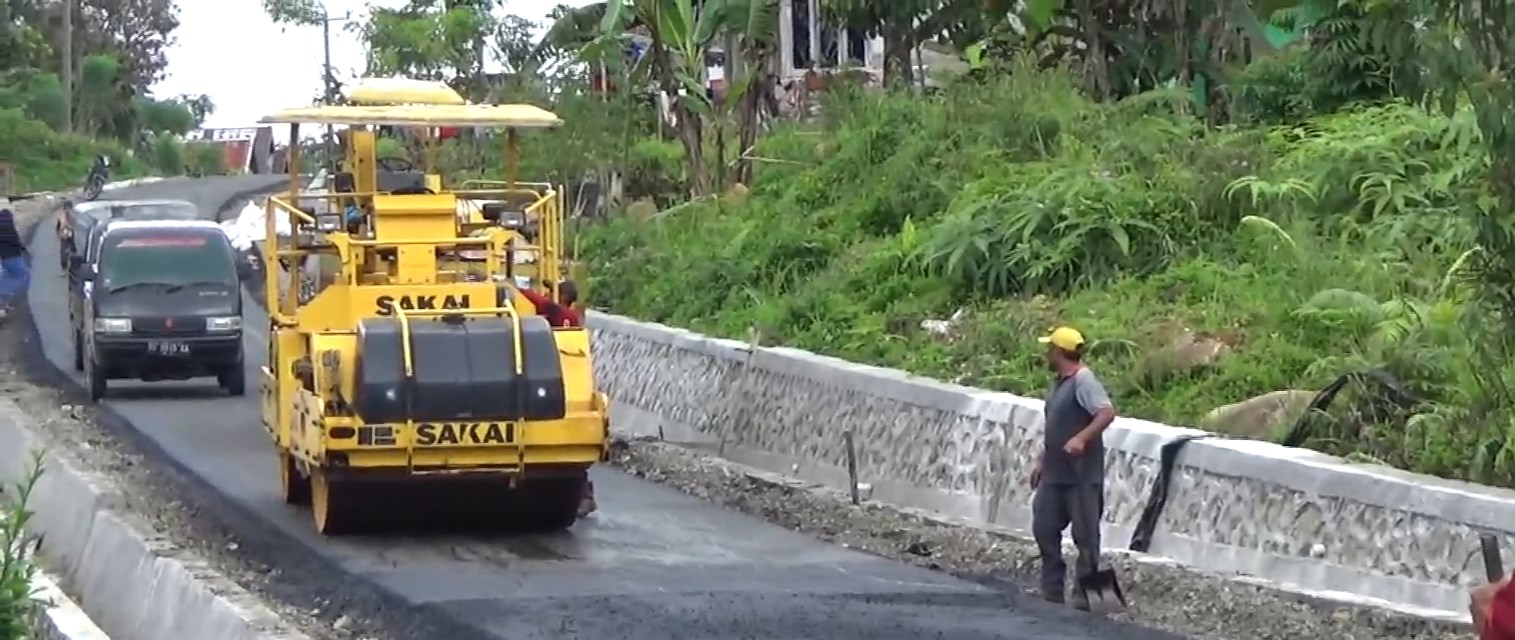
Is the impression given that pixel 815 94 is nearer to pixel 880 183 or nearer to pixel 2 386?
pixel 880 183

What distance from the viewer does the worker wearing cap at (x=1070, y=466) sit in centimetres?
1345

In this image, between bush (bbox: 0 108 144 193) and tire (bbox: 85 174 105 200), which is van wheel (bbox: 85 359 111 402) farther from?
bush (bbox: 0 108 144 193)

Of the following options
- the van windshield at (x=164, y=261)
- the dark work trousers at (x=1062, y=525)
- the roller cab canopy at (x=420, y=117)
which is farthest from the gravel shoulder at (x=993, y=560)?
the van windshield at (x=164, y=261)

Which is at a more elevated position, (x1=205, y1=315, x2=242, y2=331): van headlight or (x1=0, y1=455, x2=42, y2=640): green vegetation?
(x1=0, y1=455, x2=42, y2=640): green vegetation

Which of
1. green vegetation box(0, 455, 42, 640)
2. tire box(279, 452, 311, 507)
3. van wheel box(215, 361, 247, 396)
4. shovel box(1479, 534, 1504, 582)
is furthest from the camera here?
van wheel box(215, 361, 247, 396)

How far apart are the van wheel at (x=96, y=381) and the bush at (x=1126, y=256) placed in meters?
5.95

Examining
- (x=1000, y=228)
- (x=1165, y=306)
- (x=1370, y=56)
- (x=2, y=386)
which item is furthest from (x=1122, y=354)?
(x=2, y=386)

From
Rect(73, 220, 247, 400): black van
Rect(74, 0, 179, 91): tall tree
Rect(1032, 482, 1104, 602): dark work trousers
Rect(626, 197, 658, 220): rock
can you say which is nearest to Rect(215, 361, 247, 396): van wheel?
Rect(73, 220, 247, 400): black van

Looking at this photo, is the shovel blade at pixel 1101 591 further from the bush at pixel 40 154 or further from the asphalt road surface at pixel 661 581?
the bush at pixel 40 154

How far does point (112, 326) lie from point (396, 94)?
8.91 m

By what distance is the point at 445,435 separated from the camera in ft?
51.6

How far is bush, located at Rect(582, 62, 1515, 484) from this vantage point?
52.1 ft

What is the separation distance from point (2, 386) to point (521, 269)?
12.9 meters

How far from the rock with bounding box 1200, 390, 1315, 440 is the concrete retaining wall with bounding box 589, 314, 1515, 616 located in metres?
0.41
